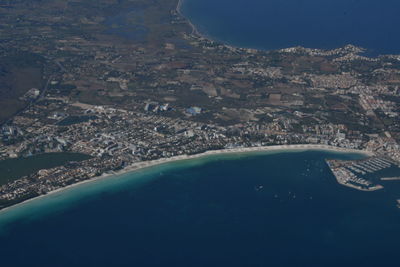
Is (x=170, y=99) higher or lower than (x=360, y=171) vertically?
higher

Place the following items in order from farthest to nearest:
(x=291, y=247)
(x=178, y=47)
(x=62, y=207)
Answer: (x=178, y=47), (x=62, y=207), (x=291, y=247)

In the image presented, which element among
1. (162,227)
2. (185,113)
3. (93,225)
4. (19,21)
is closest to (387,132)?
(185,113)

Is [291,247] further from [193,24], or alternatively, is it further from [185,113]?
[193,24]

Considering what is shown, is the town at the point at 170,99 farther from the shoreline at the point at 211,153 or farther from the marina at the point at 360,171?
the shoreline at the point at 211,153

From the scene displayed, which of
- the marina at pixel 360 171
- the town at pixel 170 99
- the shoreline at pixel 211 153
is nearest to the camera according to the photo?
the shoreline at pixel 211 153

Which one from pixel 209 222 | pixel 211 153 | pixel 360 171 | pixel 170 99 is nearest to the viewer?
pixel 209 222

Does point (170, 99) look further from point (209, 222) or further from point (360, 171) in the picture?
point (209, 222)

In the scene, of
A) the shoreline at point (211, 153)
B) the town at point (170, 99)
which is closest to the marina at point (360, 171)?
the town at point (170, 99)

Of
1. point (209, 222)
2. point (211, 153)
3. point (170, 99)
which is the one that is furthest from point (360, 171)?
point (170, 99)
